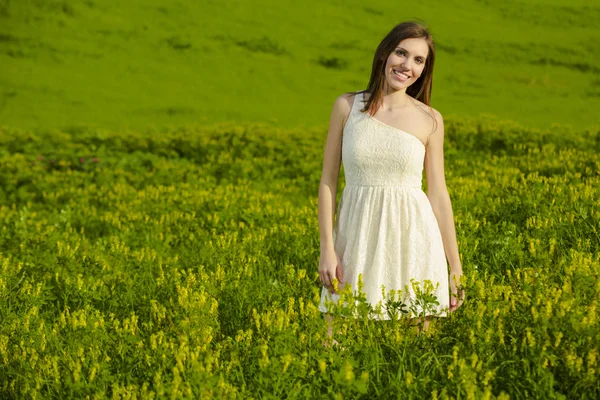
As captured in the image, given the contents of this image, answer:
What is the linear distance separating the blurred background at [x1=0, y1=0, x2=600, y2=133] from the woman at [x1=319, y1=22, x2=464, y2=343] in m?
15.9

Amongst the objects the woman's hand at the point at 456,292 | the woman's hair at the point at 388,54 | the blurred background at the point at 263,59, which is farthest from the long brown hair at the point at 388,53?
the blurred background at the point at 263,59

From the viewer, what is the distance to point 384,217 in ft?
11.9

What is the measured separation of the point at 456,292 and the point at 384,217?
0.63m

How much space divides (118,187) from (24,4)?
16330 millimetres

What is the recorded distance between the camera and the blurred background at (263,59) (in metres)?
20.4

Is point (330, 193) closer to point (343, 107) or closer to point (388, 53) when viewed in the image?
point (343, 107)

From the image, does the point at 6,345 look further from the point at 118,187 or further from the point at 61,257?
the point at 118,187

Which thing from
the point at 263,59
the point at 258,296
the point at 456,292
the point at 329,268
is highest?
the point at 263,59

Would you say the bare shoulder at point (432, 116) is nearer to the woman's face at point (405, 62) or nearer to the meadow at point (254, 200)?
the woman's face at point (405, 62)

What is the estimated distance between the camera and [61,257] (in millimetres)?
6324

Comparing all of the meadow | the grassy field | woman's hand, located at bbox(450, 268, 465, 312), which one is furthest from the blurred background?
woman's hand, located at bbox(450, 268, 465, 312)

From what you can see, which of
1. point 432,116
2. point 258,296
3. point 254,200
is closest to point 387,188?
point 432,116

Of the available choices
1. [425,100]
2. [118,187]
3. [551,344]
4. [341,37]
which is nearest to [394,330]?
[551,344]

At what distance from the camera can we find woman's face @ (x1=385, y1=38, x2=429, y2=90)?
3.67 m
